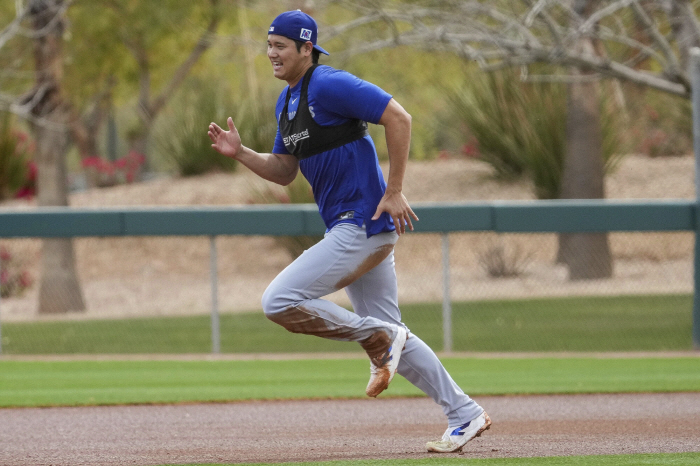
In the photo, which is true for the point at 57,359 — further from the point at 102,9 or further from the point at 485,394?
the point at 102,9

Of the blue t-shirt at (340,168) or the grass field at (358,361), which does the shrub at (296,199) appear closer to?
the grass field at (358,361)

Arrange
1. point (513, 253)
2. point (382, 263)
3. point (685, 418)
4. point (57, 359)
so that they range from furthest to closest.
Result: 1. point (513, 253)
2. point (57, 359)
3. point (685, 418)
4. point (382, 263)

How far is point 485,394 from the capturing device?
8.74m

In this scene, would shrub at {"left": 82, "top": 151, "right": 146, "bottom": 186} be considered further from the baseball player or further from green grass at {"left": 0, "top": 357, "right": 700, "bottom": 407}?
the baseball player

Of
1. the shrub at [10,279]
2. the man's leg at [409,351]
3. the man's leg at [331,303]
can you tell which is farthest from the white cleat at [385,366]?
the shrub at [10,279]

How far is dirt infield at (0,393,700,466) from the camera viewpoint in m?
5.76

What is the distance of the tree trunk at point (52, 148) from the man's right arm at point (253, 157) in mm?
13050

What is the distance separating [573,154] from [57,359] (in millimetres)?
11673

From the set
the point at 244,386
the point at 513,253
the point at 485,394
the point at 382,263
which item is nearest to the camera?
the point at 382,263

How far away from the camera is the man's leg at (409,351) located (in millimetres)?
5402

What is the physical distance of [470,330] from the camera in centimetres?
1445

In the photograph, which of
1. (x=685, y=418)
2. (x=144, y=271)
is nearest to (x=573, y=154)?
(x=144, y=271)

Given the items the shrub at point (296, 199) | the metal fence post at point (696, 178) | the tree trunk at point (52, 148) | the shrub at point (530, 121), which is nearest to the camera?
the metal fence post at point (696, 178)

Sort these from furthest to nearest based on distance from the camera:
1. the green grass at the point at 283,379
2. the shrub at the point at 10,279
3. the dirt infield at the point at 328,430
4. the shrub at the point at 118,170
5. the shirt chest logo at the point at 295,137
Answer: the shrub at the point at 118,170 < the shrub at the point at 10,279 < the green grass at the point at 283,379 < the dirt infield at the point at 328,430 < the shirt chest logo at the point at 295,137
